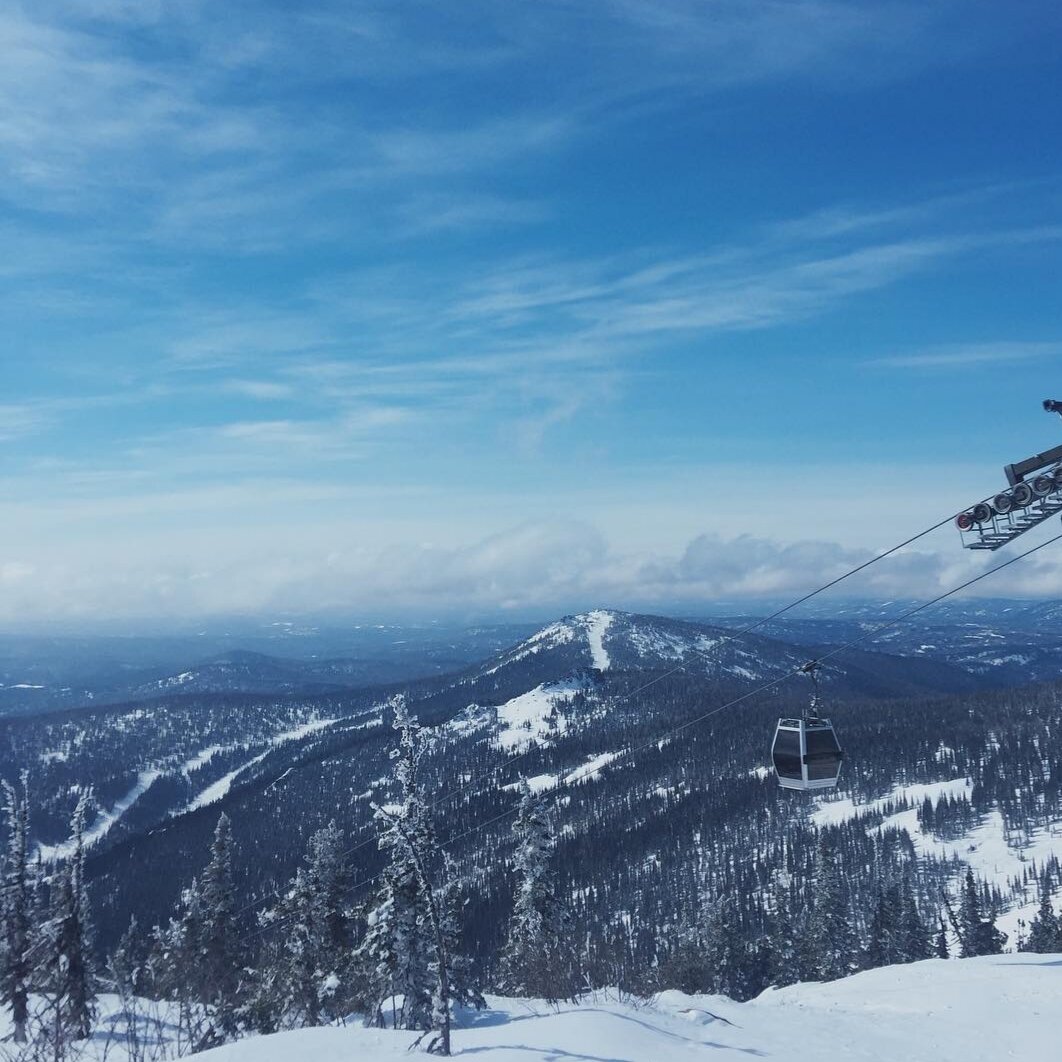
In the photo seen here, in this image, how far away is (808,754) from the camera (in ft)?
57.4

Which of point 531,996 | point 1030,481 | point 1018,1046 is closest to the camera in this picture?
point 1030,481

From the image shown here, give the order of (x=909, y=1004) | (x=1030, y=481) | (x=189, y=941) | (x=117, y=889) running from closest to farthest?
(x=1030, y=481)
(x=909, y=1004)
(x=189, y=941)
(x=117, y=889)

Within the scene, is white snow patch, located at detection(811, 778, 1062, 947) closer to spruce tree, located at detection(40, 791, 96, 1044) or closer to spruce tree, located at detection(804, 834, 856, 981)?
spruce tree, located at detection(804, 834, 856, 981)

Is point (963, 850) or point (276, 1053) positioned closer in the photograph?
point (276, 1053)

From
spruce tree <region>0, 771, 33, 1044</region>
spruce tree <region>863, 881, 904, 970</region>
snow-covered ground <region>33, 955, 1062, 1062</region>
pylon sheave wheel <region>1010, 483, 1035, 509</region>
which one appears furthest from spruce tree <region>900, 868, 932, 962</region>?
pylon sheave wheel <region>1010, 483, 1035, 509</region>

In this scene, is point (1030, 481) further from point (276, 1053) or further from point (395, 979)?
point (395, 979)

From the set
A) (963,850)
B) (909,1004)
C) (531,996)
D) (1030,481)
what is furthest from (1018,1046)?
(963,850)

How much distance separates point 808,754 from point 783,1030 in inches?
271

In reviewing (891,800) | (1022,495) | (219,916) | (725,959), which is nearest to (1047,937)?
(725,959)

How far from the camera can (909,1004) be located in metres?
22.0

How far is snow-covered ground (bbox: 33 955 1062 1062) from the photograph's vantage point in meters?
15.2

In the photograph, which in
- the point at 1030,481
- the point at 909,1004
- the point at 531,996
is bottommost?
the point at 531,996

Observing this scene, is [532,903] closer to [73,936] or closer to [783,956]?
[73,936]

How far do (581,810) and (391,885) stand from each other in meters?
168
